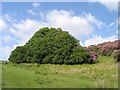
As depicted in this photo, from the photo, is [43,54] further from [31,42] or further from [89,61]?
[89,61]

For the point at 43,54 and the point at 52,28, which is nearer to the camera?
the point at 43,54

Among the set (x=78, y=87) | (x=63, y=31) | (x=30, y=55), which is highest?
(x=63, y=31)

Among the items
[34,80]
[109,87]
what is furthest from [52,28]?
[109,87]

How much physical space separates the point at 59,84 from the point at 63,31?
Result: 2339cm

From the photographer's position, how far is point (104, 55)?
138 feet

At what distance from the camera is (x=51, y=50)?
3638cm

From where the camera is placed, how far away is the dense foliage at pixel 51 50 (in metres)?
35.0

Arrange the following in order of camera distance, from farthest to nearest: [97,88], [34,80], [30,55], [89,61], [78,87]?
[30,55], [89,61], [34,80], [78,87], [97,88]

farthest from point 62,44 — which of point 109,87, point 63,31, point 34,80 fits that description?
point 109,87

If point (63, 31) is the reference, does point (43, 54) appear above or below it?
below

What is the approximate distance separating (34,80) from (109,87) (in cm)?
416

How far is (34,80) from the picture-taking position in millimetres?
15992

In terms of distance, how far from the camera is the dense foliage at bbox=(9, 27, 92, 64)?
35031 millimetres

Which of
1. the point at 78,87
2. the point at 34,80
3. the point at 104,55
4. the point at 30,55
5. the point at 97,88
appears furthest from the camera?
the point at 104,55
